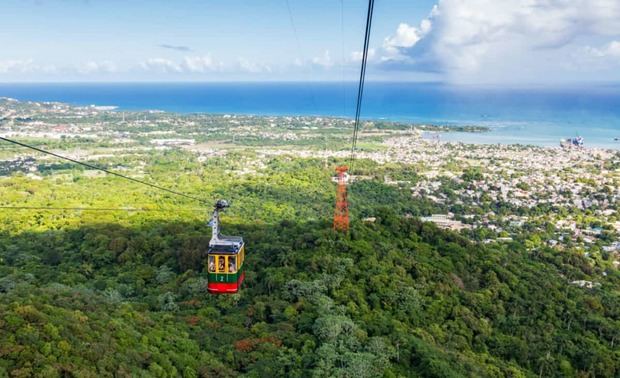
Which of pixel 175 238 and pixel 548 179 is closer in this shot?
pixel 175 238

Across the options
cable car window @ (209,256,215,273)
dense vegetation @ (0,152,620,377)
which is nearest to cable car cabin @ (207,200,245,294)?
cable car window @ (209,256,215,273)

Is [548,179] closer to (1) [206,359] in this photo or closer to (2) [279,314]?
(2) [279,314]

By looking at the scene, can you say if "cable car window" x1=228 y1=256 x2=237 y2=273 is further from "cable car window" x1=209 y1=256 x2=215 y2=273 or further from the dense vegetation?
the dense vegetation

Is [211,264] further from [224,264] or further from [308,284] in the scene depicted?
[308,284]

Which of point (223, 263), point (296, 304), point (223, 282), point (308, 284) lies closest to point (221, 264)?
point (223, 263)

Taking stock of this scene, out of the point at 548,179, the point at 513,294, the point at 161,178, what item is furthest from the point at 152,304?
the point at 548,179

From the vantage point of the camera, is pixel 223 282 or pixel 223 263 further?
pixel 223 282

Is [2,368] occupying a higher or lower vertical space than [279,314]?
higher

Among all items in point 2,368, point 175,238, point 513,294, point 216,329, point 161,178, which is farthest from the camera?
point 161,178
